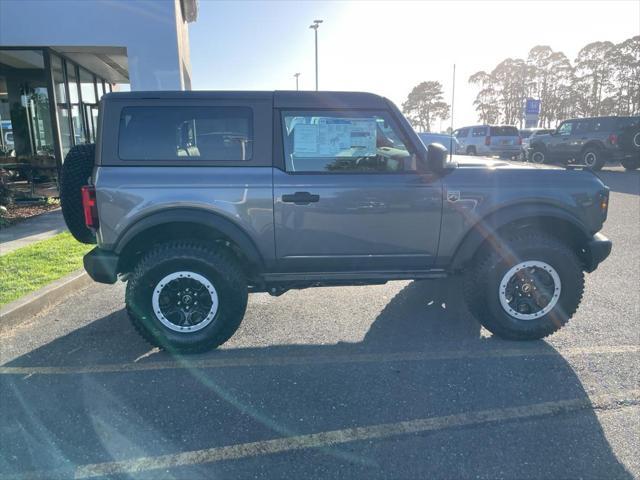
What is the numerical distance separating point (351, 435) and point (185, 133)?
8.16ft

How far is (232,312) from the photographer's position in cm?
351

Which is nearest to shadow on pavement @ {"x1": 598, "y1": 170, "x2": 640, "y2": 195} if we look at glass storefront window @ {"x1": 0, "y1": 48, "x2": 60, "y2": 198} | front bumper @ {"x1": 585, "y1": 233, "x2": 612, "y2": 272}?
front bumper @ {"x1": 585, "y1": 233, "x2": 612, "y2": 272}

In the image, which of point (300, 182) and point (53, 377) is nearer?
point (53, 377)

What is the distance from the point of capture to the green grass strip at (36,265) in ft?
15.0

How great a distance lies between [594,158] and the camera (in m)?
17.3

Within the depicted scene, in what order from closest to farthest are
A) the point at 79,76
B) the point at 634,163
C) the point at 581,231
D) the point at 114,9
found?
the point at 581,231 < the point at 114,9 < the point at 79,76 < the point at 634,163

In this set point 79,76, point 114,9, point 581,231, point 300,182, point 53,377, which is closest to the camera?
point 53,377

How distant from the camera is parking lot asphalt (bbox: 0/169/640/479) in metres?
2.34

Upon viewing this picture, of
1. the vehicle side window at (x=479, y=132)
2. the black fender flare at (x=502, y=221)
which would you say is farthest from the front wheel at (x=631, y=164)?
the black fender flare at (x=502, y=221)

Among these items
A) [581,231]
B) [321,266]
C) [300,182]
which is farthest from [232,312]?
[581,231]

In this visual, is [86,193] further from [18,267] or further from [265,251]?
[18,267]

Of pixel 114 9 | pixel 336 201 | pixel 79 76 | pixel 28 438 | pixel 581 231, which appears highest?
pixel 114 9

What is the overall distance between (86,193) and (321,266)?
1.90m

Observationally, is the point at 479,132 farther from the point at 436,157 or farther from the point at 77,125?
the point at 436,157
